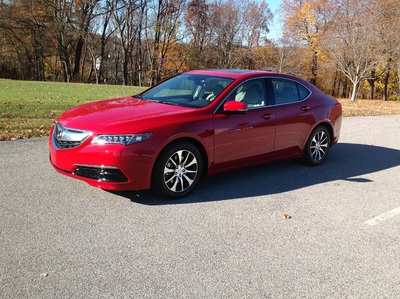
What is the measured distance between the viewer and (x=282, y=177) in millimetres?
5840

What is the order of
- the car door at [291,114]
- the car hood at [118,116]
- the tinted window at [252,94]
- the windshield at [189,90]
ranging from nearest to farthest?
the car hood at [118,116] < the windshield at [189,90] < the tinted window at [252,94] < the car door at [291,114]

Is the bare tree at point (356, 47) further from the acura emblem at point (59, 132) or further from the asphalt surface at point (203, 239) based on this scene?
the acura emblem at point (59, 132)

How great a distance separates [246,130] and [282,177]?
1157mm

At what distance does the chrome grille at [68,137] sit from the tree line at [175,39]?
29.6 metres

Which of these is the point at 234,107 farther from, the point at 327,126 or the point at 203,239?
the point at 327,126

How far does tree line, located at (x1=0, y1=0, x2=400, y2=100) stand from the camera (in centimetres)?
4194

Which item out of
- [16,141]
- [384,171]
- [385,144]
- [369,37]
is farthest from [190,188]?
[369,37]

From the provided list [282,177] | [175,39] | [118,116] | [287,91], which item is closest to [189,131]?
[118,116]

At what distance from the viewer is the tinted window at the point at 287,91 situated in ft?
19.2

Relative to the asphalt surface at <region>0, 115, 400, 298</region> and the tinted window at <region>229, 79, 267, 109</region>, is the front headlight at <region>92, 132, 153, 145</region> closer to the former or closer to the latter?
the asphalt surface at <region>0, 115, 400, 298</region>

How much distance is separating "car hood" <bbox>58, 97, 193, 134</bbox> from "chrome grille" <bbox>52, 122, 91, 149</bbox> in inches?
2.1

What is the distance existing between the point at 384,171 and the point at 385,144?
2902mm

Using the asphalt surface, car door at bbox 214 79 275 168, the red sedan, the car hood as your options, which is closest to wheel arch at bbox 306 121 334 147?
the red sedan

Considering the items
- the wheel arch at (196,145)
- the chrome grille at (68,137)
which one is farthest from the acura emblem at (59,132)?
the wheel arch at (196,145)
